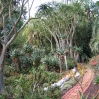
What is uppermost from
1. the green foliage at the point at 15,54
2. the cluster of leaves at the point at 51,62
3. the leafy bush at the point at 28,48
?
the leafy bush at the point at 28,48

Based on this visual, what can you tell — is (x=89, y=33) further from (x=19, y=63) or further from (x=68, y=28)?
(x=19, y=63)

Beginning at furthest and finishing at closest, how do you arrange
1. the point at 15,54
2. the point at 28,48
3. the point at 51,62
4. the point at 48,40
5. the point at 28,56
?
the point at 48,40 → the point at 28,56 → the point at 28,48 → the point at 51,62 → the point at 15,54

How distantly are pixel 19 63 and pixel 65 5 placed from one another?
7.07 metres

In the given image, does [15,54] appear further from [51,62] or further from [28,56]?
[51,62]

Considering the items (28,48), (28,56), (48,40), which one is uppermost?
(48,40)

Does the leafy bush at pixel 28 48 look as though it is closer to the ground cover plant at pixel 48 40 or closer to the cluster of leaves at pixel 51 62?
the ground cover plant at pixel 48 40

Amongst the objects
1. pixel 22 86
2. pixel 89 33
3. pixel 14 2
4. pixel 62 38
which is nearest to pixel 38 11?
pixel 14 2

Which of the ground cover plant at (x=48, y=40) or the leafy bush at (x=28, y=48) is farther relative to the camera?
the leafy bush at (x=28, y=48)

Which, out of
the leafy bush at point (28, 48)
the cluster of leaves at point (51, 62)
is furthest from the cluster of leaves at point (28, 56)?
the cluster of leaves at point (51, 62)

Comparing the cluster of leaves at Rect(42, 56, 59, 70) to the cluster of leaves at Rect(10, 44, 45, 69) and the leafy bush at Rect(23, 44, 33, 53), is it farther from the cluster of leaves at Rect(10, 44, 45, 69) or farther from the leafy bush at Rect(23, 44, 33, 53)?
the leafy bush at Rect(23, 44, 33, 53)

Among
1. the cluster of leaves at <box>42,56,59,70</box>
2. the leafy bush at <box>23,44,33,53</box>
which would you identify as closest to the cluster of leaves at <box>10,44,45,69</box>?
the leafy bush at <box>23,44,33,53</box>

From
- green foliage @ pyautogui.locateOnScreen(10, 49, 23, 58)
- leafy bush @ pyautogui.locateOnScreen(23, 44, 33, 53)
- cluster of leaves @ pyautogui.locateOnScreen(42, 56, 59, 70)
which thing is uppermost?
leafy bush @ pyautogui.locateOnScreen(23, 44, 33, 53)

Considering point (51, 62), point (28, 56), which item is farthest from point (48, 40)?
point (51, 62)

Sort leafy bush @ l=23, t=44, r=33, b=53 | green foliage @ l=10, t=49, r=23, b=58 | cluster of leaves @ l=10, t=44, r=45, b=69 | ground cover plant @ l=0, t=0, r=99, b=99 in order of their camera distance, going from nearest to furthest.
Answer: ground cover plant @ l=0, t=0, r=99, b=99 < green foliage @ l=10, t=49, r=23, b=58 < cluster of leaves @ l=10, t=44, r=45, b=69 < leafy bush @ l=23, t=44, r=33, b=53
